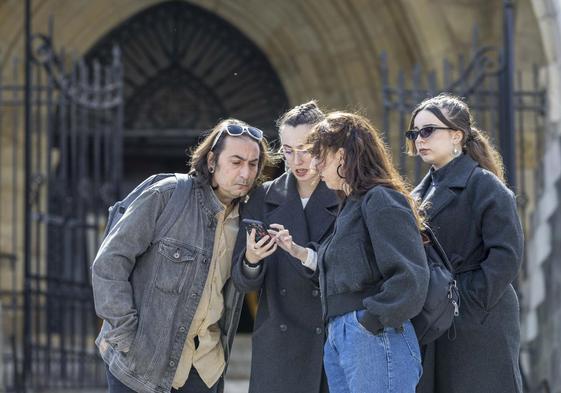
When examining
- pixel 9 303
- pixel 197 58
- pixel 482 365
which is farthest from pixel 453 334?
pixel 197 58

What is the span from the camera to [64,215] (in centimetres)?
995

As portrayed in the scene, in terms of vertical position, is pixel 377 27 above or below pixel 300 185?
above

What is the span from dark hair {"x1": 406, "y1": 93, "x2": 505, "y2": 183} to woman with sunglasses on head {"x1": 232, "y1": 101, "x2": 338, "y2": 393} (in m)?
0.44

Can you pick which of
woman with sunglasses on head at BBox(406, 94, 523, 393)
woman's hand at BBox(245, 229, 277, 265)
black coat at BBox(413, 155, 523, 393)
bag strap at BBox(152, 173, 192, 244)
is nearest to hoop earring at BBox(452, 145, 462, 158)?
woman with sunglasses on head at BBox(406, 94, 523, 393)

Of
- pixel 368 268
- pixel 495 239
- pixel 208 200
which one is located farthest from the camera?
pixel 208 200

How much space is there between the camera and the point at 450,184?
495 centimetres

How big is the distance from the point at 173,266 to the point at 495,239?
1.24 m

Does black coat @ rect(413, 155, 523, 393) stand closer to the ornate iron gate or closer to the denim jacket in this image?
the denim jacket

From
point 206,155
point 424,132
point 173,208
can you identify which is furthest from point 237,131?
point 424,132

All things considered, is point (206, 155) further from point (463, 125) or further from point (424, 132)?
point (463, 125)

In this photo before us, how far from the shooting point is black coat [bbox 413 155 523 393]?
188 inches

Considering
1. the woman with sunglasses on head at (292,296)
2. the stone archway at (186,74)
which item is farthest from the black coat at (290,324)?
the stone archway at (186,74)

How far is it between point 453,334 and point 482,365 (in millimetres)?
157

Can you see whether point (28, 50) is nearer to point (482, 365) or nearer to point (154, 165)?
point (154, 165)
